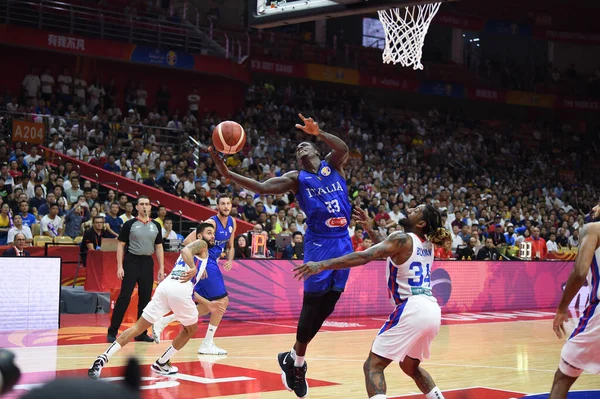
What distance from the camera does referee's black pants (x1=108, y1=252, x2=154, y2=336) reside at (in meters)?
11.0

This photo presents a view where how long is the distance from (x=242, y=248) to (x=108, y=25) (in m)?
12.8

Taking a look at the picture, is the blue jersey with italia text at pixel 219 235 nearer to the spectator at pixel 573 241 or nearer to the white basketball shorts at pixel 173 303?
the white basketball shorts at pixel 173 303

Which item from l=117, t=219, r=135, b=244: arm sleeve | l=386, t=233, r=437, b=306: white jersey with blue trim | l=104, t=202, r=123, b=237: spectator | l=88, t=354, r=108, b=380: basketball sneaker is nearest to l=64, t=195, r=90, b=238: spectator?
l=104, t=202, r=123, b=237: spectator

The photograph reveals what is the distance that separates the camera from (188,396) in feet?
23.6

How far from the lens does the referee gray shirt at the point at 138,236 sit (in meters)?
11.0

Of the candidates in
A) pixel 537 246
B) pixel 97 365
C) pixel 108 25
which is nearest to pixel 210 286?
pixel 97 365

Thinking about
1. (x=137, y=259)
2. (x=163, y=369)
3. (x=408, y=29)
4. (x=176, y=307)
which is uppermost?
(x=408, y=29)

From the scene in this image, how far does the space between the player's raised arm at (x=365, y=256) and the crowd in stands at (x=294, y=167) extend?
9.41 meters

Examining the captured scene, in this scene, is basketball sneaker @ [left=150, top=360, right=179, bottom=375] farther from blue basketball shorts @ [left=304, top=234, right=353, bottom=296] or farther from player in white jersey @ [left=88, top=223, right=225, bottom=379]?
blue basketball shorts @ [left=304, top=234, right=353, bottom=296]

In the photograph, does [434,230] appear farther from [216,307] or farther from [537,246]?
[537,246]

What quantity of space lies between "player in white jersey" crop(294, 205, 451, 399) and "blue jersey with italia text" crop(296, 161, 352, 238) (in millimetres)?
1235

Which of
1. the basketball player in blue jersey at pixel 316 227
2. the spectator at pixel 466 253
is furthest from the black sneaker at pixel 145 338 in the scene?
the spectator at pixel 466 253

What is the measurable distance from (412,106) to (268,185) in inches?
1188

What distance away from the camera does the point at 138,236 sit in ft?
36.2
